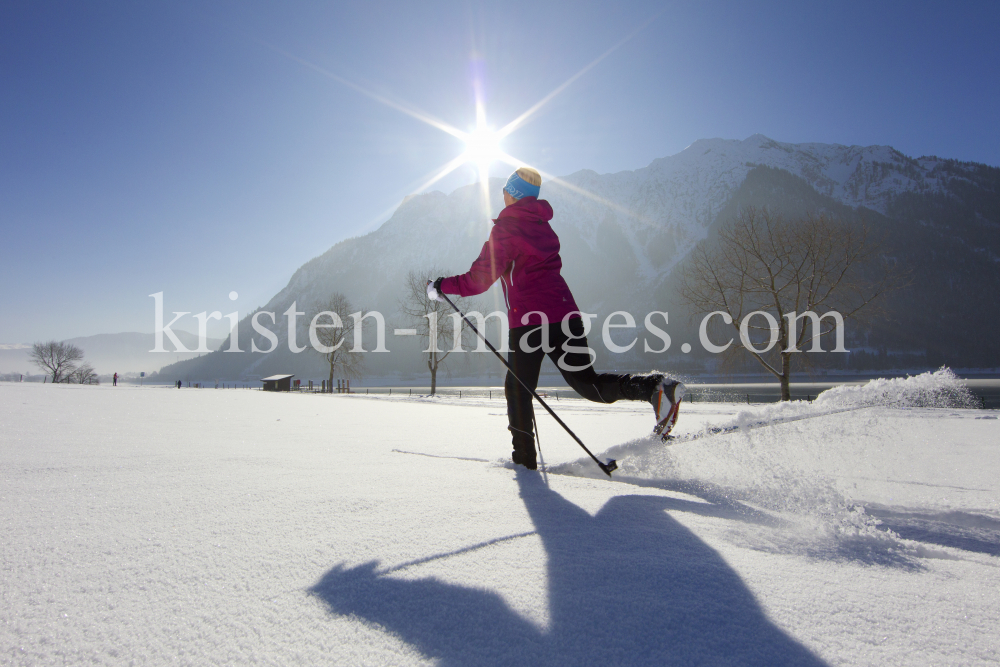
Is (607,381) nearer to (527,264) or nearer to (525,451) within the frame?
(525,451)

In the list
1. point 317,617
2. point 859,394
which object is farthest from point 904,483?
point 317,617

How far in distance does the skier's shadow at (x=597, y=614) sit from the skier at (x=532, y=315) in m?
1.48

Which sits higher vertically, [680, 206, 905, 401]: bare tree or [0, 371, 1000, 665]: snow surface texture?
[680, 206, 905, 401]: bare tree

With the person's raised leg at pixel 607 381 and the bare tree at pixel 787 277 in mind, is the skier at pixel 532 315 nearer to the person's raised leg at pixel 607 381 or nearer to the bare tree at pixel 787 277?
the person's raised leg at pixel 607 381

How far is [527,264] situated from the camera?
8.94 ft

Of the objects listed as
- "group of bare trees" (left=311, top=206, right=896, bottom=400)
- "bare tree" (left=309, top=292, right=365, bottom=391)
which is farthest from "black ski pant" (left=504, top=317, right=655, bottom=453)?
"bare tree" (left=309, top=292, right=365, bottom=391)

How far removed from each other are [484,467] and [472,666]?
1.71 meters

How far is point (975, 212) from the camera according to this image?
109250mm

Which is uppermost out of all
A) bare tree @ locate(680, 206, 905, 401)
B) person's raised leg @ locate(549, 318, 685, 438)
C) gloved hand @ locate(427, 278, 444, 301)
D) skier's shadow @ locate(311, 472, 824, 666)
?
bare tree @ locate(680, 206, 905, 401)

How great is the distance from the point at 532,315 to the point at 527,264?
0.33 meters

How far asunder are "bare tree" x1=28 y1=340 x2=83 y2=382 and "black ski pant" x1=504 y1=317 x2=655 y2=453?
80896 millimetres

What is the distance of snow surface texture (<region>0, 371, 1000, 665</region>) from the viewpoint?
0.70 metres

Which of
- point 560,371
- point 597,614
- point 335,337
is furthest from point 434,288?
point 335,337

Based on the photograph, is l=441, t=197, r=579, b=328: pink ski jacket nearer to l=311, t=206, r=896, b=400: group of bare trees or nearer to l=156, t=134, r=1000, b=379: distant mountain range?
l=311, t=206, r=896, b=400: group of bare trees
